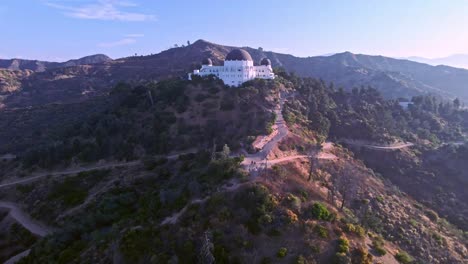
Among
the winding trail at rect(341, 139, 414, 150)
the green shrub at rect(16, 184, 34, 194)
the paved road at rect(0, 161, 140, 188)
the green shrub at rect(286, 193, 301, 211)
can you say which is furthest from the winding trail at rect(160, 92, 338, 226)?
the green shrub at rect(16, 184, 34, 194)

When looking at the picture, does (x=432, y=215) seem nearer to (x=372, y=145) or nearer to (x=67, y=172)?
(x=372, y=145)

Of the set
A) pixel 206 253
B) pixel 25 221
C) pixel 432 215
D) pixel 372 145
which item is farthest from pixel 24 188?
pixel 372 145

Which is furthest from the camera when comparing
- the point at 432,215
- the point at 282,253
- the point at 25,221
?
the point at 432,215

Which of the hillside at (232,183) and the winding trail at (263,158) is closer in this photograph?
the hillside at (232,183)

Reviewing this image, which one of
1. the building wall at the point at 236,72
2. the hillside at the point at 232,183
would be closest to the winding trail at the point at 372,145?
the hillside at the point at 232,183

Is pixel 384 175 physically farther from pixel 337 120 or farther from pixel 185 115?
pixel 185 115

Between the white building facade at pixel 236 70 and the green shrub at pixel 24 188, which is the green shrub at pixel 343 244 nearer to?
the white building facade at pixel 236 70

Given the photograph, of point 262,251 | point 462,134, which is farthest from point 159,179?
point 462,134

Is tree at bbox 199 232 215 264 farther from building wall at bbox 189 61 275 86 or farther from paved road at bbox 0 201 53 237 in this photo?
building wall at bbox 189 61 275 86
